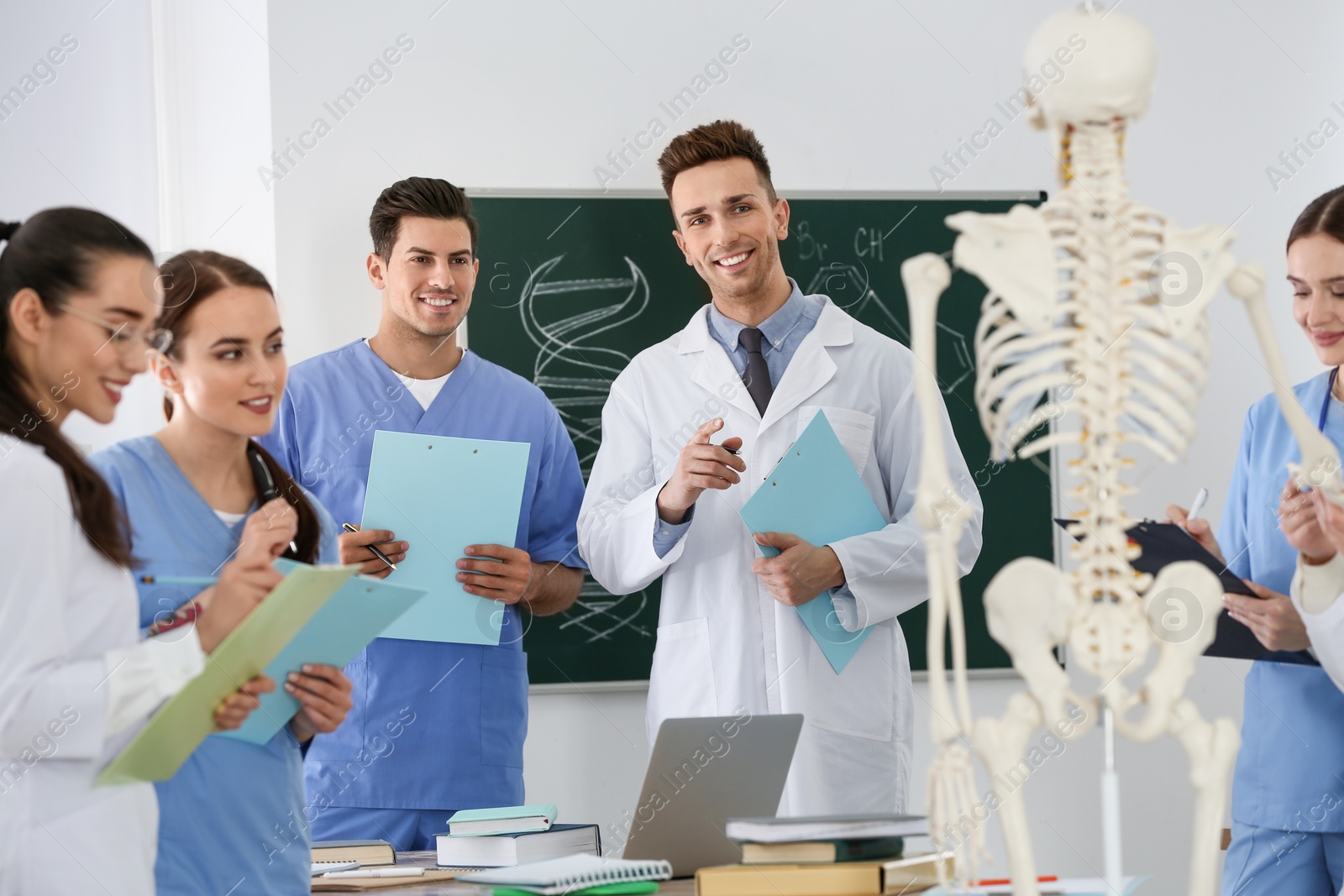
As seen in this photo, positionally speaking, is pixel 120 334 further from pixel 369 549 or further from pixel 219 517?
pixel 369 549

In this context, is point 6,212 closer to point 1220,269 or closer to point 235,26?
point 235,26

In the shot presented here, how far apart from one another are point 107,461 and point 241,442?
192 mm

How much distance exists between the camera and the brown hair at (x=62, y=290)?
146 centimetres

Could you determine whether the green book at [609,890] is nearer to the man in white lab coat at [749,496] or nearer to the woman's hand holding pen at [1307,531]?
the man in white lab coat at [749,496]

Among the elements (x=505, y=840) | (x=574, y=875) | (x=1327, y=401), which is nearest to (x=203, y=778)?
(x=505, y=840)

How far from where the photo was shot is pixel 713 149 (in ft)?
8.27

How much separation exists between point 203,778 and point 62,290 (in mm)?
675

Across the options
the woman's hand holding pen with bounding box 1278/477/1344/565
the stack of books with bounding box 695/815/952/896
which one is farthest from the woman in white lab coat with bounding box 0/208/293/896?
the woman's hand holding pen with bounding box 1278/477/1344/565

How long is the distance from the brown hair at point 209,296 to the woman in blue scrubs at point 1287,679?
146cm

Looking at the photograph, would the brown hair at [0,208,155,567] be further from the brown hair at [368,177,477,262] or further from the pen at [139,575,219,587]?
the brown hair at [368,177,477,262]

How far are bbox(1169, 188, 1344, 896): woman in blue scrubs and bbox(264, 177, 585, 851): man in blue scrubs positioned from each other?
4.42ft

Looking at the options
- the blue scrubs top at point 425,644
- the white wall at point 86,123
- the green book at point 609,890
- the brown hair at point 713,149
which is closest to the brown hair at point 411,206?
the blue scrubs top at point 425,644

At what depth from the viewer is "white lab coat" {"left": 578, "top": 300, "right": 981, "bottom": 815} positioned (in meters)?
2.29

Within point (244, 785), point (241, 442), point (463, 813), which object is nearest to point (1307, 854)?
point (463, 813)
